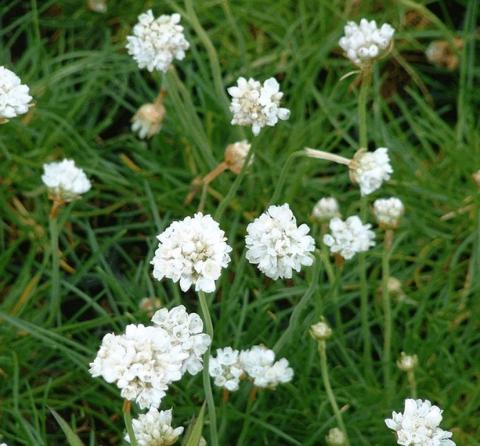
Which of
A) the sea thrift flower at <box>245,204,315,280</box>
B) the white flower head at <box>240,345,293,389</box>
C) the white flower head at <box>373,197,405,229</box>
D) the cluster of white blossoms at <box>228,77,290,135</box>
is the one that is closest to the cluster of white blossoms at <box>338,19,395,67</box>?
the cluster of white blossoms at <box>228,77,290,135</box>

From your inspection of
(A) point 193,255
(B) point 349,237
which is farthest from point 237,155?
(A) point 193,255

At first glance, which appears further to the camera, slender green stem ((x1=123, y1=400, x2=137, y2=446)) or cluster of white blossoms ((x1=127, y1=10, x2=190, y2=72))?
cluster of white blossoms ((x1=127, y1=10, x2=190, y2=72))

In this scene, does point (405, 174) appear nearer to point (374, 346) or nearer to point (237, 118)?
point (374, 346)

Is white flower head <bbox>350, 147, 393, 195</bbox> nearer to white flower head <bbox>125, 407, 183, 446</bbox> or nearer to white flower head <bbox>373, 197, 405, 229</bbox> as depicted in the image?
white flower head <bbox>373, 197, 405, 229</bbox>

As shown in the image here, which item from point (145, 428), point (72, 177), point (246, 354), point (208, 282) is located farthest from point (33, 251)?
point (208, 282)

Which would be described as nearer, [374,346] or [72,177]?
[72,177]
